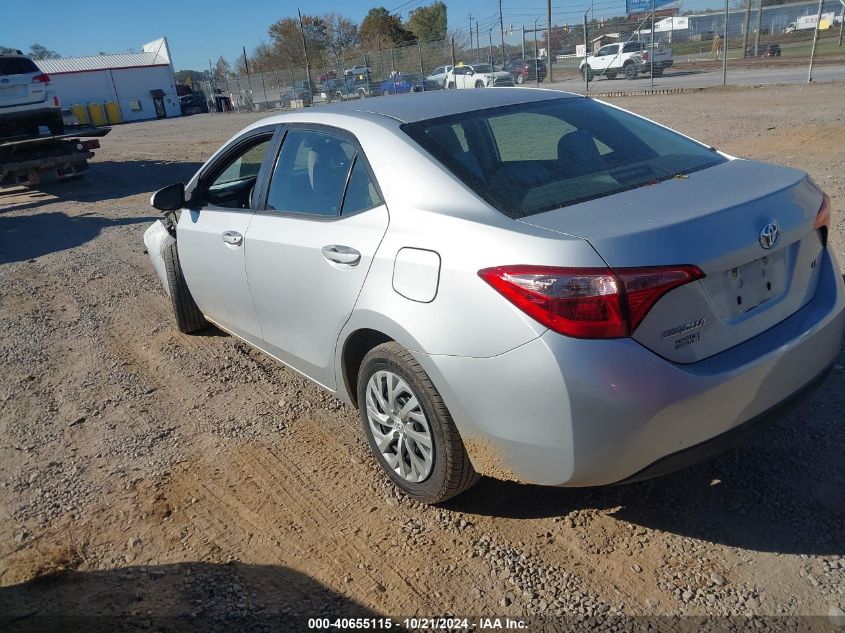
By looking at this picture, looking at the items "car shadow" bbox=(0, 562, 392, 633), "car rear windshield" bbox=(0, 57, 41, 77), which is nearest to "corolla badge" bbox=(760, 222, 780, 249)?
"car shadow" bbox=(0, 562, 392, 633)

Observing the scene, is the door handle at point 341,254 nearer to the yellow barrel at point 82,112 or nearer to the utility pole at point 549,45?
the utility pole at point 549,45

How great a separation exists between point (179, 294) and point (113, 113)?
53.3 meters

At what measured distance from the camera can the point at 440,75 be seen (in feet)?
114

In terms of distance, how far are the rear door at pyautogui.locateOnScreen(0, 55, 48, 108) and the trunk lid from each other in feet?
48.5

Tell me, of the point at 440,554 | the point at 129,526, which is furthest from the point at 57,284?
the point at 440,554

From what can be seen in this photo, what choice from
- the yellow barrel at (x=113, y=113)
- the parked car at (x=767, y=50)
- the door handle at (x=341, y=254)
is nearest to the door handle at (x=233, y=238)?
the door handle at (x=341, y=254)

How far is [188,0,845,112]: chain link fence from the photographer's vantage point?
2916cm

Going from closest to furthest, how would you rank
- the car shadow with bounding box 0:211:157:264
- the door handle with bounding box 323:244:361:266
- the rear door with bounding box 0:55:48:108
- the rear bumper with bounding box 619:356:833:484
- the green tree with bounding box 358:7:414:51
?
1. the rear bumper with bounding box 619:356:833:484
2. the door handle with bounding box 323:244:361:266
3. the car shadow with bounding box 0:211:157:264
4. the rear door with bounding box 0:55:48:108
5. the green tree with bounding box 358:7:414:51

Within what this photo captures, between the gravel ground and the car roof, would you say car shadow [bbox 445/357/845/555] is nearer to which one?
the gravel ground

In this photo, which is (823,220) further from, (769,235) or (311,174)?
(311,174)

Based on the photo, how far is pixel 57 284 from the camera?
750 cm

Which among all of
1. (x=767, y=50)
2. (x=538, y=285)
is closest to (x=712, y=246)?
(x=538, y=285)

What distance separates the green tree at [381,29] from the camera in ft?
212

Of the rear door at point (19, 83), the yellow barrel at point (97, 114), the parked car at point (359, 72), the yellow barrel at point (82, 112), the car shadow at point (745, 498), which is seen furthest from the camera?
the yellow barrel at point (97, 114)
